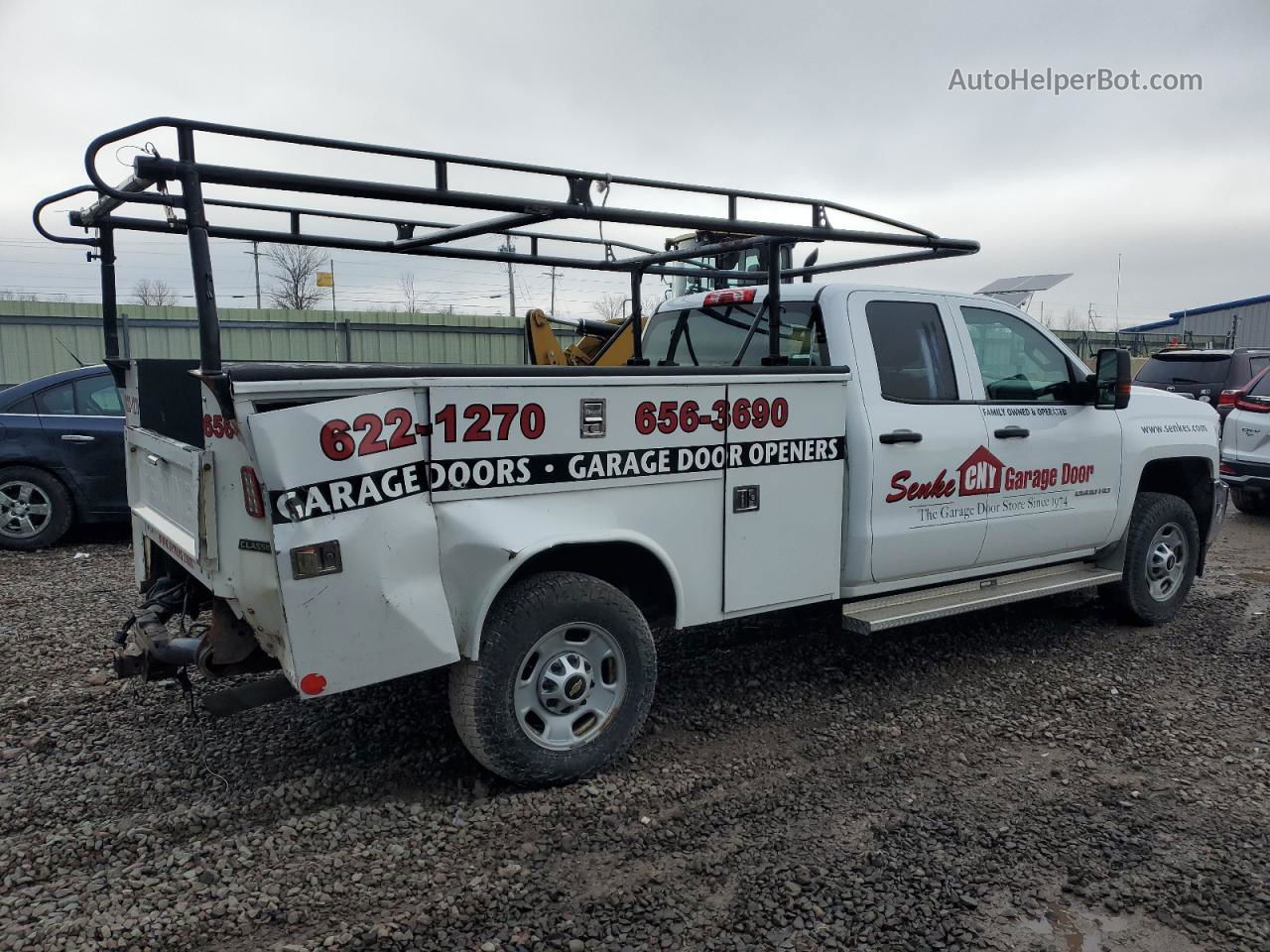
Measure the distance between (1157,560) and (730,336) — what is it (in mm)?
3192

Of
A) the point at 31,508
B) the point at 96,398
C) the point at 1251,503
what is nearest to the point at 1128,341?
the point at 1251,503

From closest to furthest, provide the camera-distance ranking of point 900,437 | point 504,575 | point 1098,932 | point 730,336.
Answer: point 1098,932 < point 504,575 < point 900,437 < point 730,336

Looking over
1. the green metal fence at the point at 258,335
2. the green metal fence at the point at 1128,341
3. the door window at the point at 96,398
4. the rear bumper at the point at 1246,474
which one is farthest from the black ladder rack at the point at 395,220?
the green metal fence at the point at 1128,341

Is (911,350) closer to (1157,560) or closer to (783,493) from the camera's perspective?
(783,493)

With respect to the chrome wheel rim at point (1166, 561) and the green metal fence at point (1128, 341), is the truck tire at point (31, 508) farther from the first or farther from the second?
the green metal fence at point (1128, 341)

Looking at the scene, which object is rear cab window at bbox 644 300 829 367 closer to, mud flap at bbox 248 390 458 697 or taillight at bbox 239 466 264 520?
mud flap at bbox 248 390 458 697

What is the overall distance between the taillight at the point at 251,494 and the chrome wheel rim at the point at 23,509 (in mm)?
5744

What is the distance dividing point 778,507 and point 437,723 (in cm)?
181

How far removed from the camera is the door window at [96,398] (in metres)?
8.01

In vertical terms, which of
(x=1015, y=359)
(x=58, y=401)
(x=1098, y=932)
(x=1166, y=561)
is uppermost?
(x=1015, y=359)

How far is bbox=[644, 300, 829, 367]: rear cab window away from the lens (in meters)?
4.69

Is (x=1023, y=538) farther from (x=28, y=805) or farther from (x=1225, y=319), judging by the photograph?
(x=1225, y=319)

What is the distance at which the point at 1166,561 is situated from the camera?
19.8 ft

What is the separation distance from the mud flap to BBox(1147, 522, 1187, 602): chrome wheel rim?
4668 millimetres
